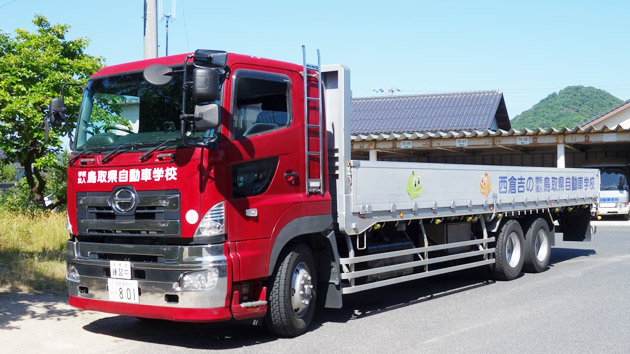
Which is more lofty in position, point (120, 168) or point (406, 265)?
point (120, 168)

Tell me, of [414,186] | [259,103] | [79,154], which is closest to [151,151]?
[79,154]

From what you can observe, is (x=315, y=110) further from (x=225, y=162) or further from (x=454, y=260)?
(x=454, y=260)

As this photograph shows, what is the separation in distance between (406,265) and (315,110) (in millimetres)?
2471

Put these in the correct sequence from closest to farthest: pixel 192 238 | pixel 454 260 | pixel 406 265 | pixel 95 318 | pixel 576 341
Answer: pixel 192 238, pixel 576 341, pixel 95 318, pixel 406 265, pixel 454 260

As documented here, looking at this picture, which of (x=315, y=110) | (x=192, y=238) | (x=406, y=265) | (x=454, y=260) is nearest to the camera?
(x=192, y=238)

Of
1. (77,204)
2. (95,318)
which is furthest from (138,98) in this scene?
(95,318)

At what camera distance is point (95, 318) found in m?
7.85

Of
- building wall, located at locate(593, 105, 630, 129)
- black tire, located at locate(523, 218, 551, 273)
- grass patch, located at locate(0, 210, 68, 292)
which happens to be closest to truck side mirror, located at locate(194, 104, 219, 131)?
grass patch, located at locate(0, 210, 68, 292)

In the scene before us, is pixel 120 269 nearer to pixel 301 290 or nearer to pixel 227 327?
→ pixel 227 327

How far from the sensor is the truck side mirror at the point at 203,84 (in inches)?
227

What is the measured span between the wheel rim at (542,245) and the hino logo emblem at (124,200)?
812cm

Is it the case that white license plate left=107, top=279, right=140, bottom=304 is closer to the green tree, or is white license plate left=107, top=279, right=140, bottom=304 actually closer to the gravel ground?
the gravel ground

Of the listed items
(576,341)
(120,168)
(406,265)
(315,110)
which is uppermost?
(315,110)

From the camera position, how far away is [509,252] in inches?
438
